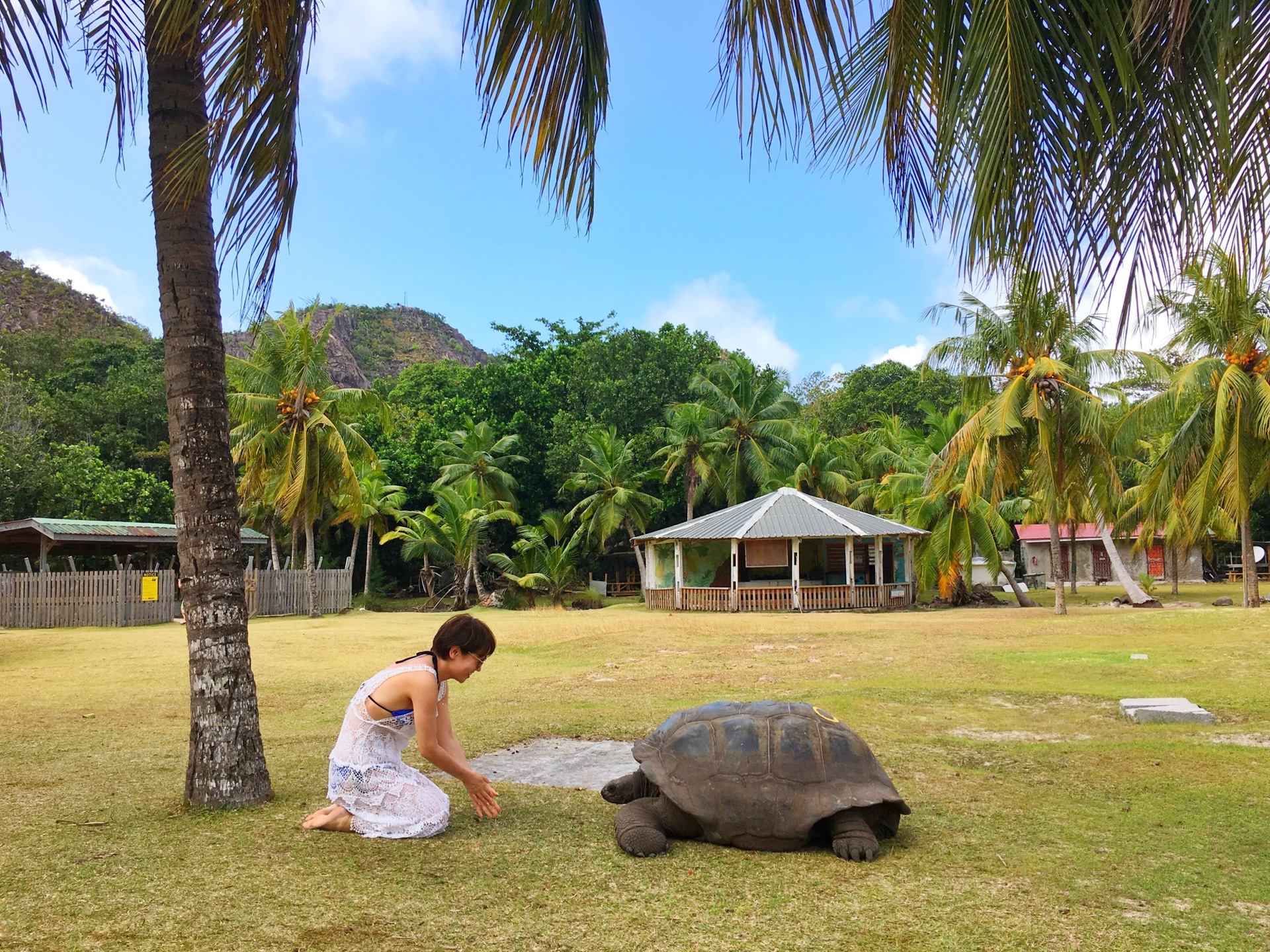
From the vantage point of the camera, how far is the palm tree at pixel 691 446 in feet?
111

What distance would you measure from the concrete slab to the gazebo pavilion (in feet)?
65.4

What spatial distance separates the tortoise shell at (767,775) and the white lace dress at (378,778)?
1.14 m

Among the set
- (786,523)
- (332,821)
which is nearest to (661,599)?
(786,523)

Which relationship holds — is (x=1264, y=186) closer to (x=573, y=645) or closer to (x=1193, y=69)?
(x=1193, y=69)

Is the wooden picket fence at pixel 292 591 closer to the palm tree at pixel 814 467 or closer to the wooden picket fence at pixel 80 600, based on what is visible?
the wooden picket fence at pixel 80 600

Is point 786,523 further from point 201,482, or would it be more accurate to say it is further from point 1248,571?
point 201,482

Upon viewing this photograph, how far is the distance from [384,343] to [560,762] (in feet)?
280

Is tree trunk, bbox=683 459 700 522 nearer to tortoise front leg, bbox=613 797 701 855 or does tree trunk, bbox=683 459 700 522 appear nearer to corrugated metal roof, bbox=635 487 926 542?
corrugated metal roof, bbox=635 487 926 542

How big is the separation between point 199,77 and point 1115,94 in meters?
4.52

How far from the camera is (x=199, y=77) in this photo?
4.93 meters

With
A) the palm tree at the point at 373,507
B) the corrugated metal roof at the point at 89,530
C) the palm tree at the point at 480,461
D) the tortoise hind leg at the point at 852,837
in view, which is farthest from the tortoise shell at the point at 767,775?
the palm tree at the point at 480,461

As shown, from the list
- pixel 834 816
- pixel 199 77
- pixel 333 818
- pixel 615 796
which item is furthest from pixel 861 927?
pixel 199 77

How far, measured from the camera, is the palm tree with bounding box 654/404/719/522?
33938 mm

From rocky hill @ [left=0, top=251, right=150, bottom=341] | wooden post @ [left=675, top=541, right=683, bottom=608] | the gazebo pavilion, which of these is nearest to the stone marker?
the gazebo pavilion
